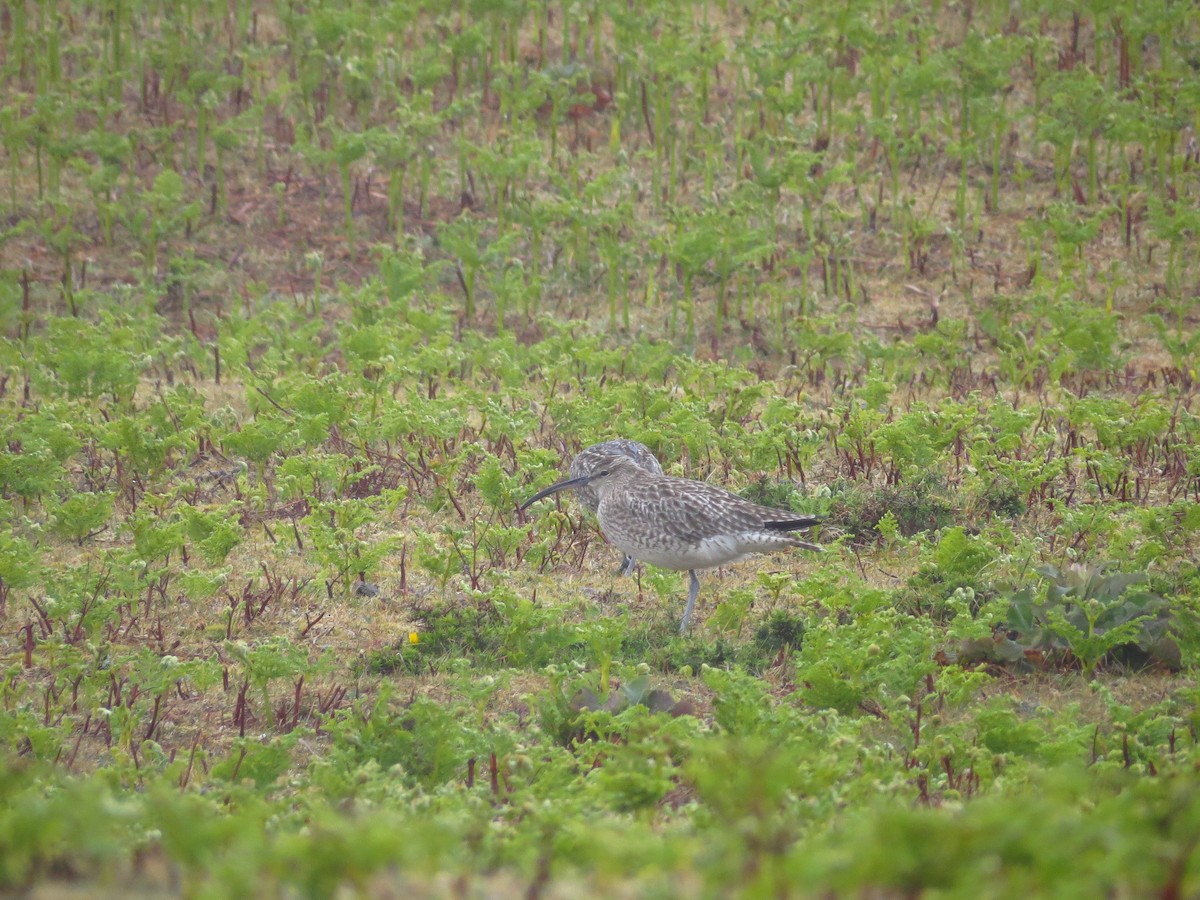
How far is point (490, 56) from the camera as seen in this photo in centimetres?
1728

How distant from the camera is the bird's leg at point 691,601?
8148mm

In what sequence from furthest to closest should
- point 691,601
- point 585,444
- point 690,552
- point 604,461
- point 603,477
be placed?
point 585,444
point 604,461
point 603,477
point 691,601
point 690,552

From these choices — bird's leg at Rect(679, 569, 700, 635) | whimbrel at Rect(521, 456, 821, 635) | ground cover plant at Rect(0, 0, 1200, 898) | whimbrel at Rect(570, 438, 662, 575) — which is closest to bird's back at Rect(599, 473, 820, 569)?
whimbrel at Rect(521, 456, 821, 635)

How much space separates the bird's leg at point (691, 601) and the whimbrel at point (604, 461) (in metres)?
0.67

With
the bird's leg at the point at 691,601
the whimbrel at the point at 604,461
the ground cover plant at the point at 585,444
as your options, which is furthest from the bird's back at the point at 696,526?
the whimbrel at the point at 604,461

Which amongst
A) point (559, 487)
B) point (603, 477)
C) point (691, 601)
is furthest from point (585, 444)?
point (691, 601)

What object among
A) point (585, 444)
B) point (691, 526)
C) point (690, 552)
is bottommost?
point (585, 444)

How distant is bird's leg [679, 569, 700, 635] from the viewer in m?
8.15

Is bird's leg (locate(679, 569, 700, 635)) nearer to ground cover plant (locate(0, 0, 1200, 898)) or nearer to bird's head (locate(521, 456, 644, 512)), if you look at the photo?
ground cover plant (locate(0, 0, 1200, 898))

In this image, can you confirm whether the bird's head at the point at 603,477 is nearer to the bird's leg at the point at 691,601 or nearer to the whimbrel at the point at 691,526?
the whimbrel at the point at 691,526

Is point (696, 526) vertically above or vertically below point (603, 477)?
above

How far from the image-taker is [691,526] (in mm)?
8102

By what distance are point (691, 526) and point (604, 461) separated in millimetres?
1207

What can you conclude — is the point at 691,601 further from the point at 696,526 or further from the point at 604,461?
the point at 604,461
